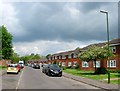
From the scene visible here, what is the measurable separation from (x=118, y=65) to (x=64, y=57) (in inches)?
1784

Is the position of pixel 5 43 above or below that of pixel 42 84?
above

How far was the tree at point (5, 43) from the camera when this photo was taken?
81.6 metres

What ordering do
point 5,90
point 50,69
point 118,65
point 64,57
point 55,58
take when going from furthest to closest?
point 55,58 → point 64,57 → point 118,65 → point 50,69 → point 5,90

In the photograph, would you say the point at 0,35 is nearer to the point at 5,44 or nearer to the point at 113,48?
the point at 5,44

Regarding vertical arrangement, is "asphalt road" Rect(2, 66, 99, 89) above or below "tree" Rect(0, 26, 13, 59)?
below

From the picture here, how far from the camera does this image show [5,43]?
271ft

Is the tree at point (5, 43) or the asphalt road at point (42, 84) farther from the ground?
the tree at point (5, 43)

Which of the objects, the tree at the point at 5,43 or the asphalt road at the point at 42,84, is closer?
the asphalt road at the point at 42,84

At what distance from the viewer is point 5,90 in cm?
1695

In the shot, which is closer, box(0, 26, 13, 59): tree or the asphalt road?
the asphalt road

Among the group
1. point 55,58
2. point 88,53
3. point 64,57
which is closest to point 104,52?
point 88,53

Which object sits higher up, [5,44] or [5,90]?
[5,44]

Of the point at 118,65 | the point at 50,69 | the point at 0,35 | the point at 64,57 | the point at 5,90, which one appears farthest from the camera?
the point at 64,57

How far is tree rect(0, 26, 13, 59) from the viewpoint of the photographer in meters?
81.6
